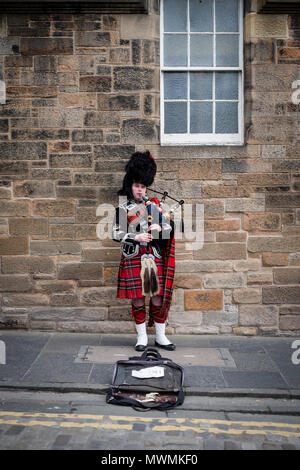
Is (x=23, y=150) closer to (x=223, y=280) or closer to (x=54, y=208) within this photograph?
(x=54, y=208)

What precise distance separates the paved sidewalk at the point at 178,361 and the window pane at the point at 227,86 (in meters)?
3.27

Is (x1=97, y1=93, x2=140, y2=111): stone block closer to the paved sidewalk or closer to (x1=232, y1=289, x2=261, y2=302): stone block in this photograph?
(x1=232, y1=289, x2=261, y2=302): stone block

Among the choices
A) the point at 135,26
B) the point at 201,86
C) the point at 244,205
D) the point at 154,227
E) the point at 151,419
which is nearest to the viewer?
the point at 151,419

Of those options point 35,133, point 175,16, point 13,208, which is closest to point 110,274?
point 13,208

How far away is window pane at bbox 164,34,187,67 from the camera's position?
6.63 metres

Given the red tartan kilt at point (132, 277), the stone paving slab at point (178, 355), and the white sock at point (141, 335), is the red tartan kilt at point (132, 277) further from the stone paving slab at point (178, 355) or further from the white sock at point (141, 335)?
the stone paving slab at point (178, 355)

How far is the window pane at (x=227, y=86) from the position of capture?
667 centimetres

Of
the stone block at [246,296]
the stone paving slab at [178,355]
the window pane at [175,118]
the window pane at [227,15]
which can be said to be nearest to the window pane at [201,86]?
the window pane at [175,118]

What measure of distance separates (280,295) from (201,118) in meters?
2.65

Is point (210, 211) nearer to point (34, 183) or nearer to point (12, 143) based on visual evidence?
point (34, 183)

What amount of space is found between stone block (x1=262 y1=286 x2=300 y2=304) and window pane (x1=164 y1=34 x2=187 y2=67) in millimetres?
3311

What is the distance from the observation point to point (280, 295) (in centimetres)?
651

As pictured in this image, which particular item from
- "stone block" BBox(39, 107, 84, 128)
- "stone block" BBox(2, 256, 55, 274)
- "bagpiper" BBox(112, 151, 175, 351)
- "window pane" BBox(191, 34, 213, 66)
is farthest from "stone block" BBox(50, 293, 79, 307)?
"window pane" BBox(191, 34, 213, 66)
